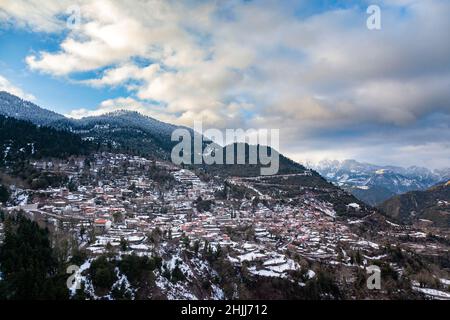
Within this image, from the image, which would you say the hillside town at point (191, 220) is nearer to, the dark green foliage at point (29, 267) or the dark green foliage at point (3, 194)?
the dark green foliage at point (3, 194)

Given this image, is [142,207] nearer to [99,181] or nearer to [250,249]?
[99,181]

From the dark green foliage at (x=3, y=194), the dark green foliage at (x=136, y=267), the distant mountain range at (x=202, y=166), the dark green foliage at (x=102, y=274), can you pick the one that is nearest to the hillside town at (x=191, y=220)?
the dark green foliage at (x=3, y=194)

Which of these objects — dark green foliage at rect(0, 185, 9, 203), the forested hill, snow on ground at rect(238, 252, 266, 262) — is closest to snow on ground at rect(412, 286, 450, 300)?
snow on ground at rect(238, 252, 266, 262)

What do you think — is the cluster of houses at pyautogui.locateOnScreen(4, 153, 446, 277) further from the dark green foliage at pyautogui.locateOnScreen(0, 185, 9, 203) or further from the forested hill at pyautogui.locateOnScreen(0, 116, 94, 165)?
the forested hill at pyautogui.locateOnScreen(0, 116, 94, 165)

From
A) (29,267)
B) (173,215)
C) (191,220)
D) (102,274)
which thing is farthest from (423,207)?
(29,267)

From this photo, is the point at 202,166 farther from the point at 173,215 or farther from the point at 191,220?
the point at 191,220

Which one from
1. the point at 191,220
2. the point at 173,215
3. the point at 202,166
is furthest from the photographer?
the point at 202,166
